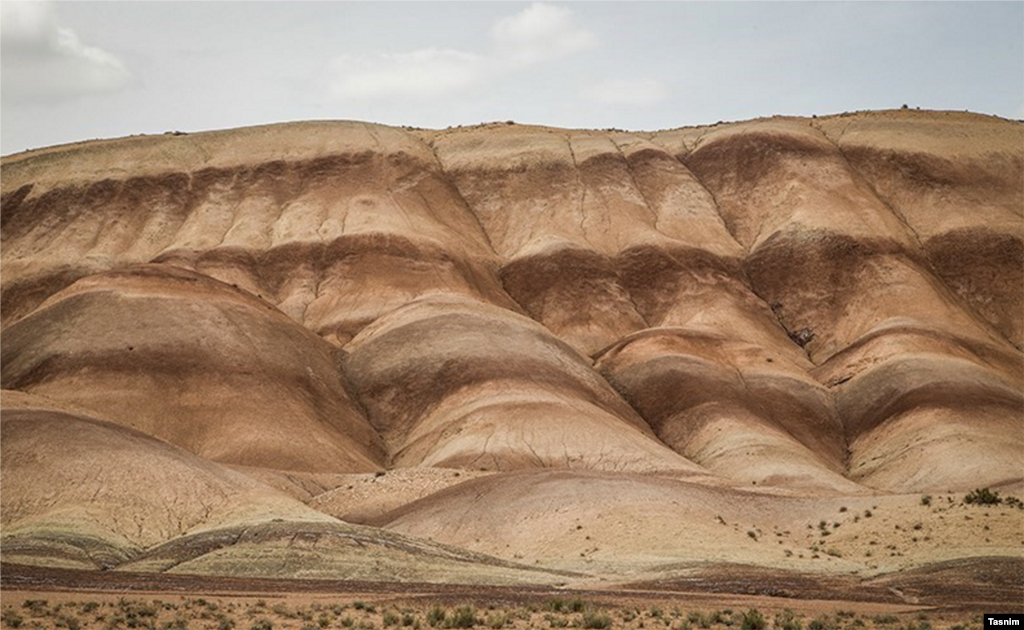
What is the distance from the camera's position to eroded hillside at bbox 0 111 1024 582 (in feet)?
183

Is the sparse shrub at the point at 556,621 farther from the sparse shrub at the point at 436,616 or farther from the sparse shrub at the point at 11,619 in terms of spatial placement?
the sparse shrub at the point at 11,619

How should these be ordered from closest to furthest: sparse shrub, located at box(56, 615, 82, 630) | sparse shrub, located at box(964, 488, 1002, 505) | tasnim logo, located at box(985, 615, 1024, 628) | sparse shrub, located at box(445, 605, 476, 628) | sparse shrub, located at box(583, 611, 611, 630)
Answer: sparse shrub, located at box(56, 615, 82, 630)
tasnim logo, located at box(985, 615, 1024, 628)
sparse shrub, located at box(445, 605, 476, 628)
sparse shrub, located at box(583, 611, 611, 630)
sparse shrub, located at box(964, 488, 1002, 505)

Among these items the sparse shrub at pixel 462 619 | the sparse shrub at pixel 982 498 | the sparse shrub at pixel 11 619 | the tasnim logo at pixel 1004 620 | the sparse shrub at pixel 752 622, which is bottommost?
the sparse shrub at pixel 11 619

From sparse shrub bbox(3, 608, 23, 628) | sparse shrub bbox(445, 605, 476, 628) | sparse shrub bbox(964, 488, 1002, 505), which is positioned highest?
sparse shrub bbox(964, 488, 1002, 505)

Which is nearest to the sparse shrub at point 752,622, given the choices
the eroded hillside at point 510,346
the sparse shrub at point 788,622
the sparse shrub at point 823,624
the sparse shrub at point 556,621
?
the sparse shrub at point 788,622

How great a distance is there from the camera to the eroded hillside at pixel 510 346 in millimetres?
55812

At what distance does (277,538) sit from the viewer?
49.3m

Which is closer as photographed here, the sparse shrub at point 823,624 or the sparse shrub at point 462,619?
the sparse shrub at point 462,619

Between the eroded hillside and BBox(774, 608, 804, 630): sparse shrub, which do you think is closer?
BBox(774, 608, 804, 630): sparse shrub

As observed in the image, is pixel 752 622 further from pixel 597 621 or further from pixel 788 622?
pixel 597 621

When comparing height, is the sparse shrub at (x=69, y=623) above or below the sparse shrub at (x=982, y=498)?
below

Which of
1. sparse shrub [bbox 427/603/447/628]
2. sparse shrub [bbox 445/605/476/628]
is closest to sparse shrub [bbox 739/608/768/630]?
sparse shrub [bbox 445/605/476/628]

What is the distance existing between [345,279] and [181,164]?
2617 cm

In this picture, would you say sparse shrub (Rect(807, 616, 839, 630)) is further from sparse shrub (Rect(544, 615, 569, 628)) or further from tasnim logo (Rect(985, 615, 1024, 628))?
sparse shrub (Rect(544, 615, 569, 628))
